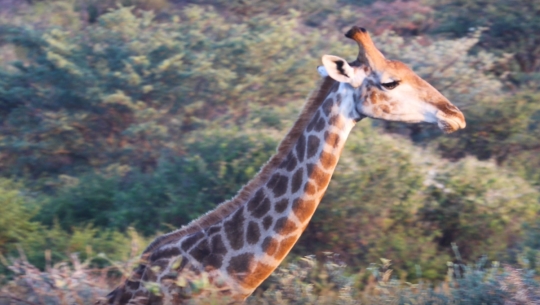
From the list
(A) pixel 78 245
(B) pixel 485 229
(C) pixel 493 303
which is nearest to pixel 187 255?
(C) pixel 493 303

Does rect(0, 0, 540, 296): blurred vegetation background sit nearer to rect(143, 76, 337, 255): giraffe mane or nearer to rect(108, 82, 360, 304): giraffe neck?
rect(108, 82, 360, 304): giraffe neck

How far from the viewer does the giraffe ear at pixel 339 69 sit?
13.1 ft

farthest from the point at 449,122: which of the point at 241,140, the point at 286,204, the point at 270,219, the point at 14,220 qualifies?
the point at 14,220

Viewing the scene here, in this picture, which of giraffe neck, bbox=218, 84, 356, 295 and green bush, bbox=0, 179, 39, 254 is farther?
green bush, bbox=0, 179, 39, 254

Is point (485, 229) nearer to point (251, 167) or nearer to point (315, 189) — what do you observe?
point (251, 167)

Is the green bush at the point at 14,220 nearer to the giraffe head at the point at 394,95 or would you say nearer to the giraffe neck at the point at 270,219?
the giraffe neck at the point at 270,219

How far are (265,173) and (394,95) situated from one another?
→ 0.92 meters

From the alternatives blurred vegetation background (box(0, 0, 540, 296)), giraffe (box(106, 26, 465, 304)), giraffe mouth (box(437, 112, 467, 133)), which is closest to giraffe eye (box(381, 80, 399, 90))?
giraffe (box(106, 26, 465, 304))

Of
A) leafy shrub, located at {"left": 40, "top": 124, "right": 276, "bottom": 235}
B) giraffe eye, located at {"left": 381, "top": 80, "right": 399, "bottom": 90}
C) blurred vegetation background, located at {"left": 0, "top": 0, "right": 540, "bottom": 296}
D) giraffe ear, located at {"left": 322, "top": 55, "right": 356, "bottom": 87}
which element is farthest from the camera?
leafy shrub, located at {"left": 40, "top": 124, "right": 276, "bottom": 235}

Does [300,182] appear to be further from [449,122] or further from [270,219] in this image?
[449,122]

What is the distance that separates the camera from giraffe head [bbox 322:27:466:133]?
4.02 m

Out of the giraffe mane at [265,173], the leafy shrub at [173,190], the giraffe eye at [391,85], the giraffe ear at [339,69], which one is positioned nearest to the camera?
the giraffe ear at [339,69]

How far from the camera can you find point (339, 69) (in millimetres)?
4059

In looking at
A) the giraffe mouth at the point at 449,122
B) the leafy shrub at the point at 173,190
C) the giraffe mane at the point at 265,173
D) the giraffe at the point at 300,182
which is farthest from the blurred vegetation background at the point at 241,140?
the giraffe mane at the point at 265,173
